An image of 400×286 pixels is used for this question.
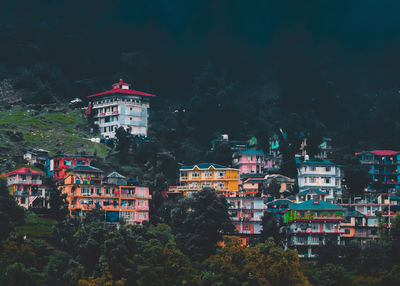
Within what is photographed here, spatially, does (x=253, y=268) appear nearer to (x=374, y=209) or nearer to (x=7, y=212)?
(x=7, y=212)

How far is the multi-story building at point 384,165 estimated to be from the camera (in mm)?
155000

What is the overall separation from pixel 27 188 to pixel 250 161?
137ft

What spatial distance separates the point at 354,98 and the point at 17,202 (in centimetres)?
9080

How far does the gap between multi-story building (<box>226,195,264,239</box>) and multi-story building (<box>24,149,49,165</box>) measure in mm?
29299

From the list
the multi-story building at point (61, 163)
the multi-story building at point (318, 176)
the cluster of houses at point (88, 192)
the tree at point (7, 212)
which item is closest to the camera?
the tree at point (7, 212)

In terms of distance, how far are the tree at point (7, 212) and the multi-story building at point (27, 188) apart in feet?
25.2

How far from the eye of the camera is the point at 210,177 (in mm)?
138250

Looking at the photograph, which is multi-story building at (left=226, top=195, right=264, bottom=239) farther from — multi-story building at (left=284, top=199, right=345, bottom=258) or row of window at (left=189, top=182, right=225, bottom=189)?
row of window at (left=189, top=182, right=225, bottom=189)

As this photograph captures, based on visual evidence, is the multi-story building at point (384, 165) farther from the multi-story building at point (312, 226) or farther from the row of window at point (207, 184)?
the multi-story building at point (312, 226)

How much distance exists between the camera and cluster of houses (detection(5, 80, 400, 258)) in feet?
411

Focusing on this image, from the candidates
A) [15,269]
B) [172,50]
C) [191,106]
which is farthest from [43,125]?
[15,269]

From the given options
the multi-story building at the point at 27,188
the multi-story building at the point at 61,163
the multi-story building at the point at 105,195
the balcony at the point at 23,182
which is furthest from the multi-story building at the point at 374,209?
the balcony at the point at 23,182


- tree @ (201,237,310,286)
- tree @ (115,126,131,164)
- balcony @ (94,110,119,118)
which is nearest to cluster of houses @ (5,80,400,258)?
balcony @ (94,110,119,118)

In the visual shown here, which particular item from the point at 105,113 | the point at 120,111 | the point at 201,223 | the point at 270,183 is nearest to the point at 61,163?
the point at 201,223
